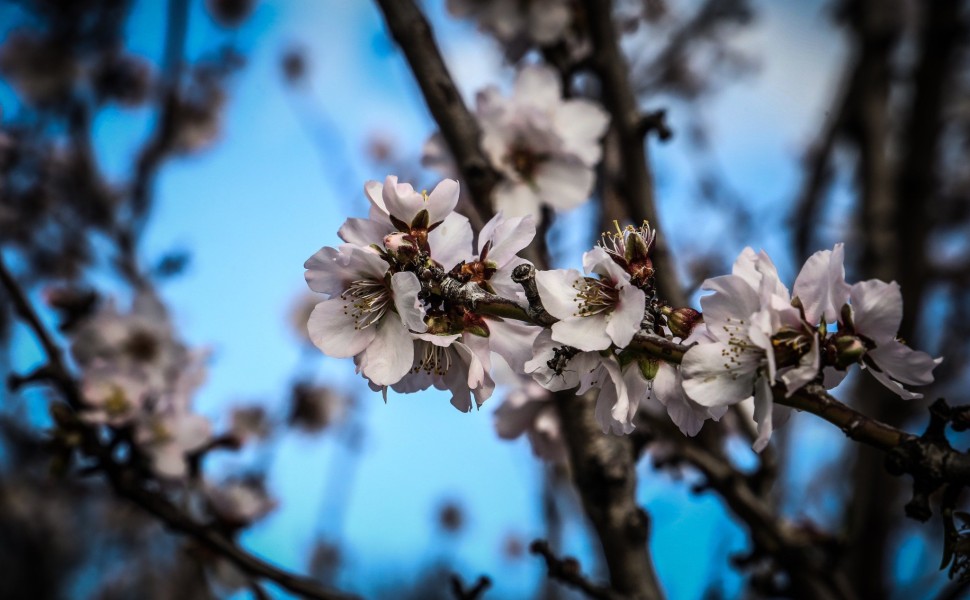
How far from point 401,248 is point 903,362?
0.60 m

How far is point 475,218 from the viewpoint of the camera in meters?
1.62

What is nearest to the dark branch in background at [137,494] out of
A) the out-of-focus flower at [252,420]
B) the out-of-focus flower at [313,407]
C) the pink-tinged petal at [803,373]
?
the pink-tinged petal at [803,373]

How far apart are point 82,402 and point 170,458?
0.89ft

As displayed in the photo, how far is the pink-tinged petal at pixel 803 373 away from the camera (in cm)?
76

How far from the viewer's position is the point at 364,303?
96 centimetres

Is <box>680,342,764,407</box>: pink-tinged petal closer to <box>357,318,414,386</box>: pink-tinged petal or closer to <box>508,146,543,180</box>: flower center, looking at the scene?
<box>357,318,414,386</box>: pink-tinged petal

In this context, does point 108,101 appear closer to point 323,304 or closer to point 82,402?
point 82,402

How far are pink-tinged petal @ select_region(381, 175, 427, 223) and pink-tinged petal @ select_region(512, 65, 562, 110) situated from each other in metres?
0.91

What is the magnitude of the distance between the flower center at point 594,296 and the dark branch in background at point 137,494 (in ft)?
3.06

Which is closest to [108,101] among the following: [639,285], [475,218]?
[475,218]

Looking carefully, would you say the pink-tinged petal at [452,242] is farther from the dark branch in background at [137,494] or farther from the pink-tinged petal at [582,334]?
the dark branch in background at [137,494]

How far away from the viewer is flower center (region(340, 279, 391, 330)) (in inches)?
37.7

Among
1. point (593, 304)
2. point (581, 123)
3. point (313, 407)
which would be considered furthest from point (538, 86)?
point (313, 407)

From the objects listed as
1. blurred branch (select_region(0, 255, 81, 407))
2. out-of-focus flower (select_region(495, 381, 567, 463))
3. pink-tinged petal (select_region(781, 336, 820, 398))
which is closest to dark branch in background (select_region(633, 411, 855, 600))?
out-of-focus flower (select_region(495, 381, 567, 463))
